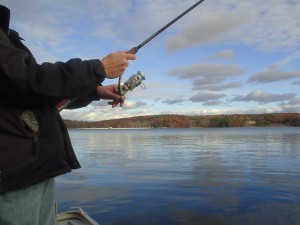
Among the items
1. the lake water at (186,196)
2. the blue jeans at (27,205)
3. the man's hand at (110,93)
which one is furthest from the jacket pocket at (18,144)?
the lake water at (186,196)

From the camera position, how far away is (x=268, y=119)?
190000mm

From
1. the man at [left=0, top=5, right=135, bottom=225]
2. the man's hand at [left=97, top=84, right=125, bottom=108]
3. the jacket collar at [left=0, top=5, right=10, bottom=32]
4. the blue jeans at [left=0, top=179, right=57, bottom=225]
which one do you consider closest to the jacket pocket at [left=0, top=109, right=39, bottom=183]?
the man at [left=0, top=5, right=135, bottom=225]

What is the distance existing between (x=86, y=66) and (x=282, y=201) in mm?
11005

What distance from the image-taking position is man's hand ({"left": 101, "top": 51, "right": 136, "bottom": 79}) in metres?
2.64

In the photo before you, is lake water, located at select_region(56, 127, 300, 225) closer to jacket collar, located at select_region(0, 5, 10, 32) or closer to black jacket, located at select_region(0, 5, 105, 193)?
black jacket, located at select_region(0, 5, 105, 193)

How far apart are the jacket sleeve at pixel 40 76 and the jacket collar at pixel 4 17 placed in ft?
0.46

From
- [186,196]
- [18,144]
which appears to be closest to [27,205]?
[18,144]

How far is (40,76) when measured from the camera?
7.51ft

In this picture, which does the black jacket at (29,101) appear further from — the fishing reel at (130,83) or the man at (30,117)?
the fishing reel at (130,83)

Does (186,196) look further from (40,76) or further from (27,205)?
(40,76)

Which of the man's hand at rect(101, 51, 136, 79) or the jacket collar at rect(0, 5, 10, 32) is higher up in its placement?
the jacket collar at rect(0, 5, 10, 32)

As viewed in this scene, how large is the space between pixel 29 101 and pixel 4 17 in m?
0.64

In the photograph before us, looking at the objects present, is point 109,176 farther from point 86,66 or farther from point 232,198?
point 86,66

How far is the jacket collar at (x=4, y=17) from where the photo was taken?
7.94 ft
